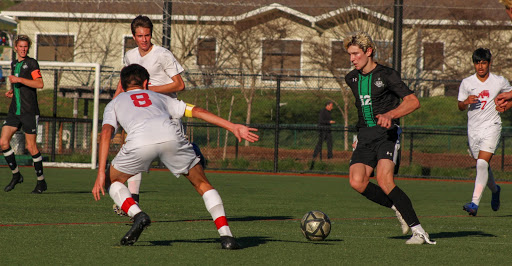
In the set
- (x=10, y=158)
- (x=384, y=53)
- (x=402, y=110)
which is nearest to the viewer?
(x=402, y=110)

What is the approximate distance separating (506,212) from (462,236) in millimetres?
3277

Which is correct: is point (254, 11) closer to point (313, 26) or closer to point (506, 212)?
point (313, 26)

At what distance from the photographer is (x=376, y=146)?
24.2 feet

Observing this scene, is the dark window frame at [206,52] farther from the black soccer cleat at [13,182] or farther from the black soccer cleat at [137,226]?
the black soccer cleat at [137,226]

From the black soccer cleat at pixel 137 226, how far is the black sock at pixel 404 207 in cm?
240

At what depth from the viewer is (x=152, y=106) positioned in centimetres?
612

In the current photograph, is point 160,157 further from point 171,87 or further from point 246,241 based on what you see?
point 171,87

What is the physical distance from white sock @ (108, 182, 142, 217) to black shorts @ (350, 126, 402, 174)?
236 cm

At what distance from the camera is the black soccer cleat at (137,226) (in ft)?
19.6

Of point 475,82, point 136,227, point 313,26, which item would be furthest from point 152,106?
point 313,26

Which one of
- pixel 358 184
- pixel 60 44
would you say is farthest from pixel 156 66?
pixel 60 44

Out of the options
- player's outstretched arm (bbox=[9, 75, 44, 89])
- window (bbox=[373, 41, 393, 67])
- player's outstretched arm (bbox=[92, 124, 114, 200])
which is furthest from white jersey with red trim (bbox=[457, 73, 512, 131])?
window (bbox=[373, 41, 393, 67])

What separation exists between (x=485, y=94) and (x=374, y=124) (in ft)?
11.5

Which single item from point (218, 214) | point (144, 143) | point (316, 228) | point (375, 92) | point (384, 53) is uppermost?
point (384, 53)
